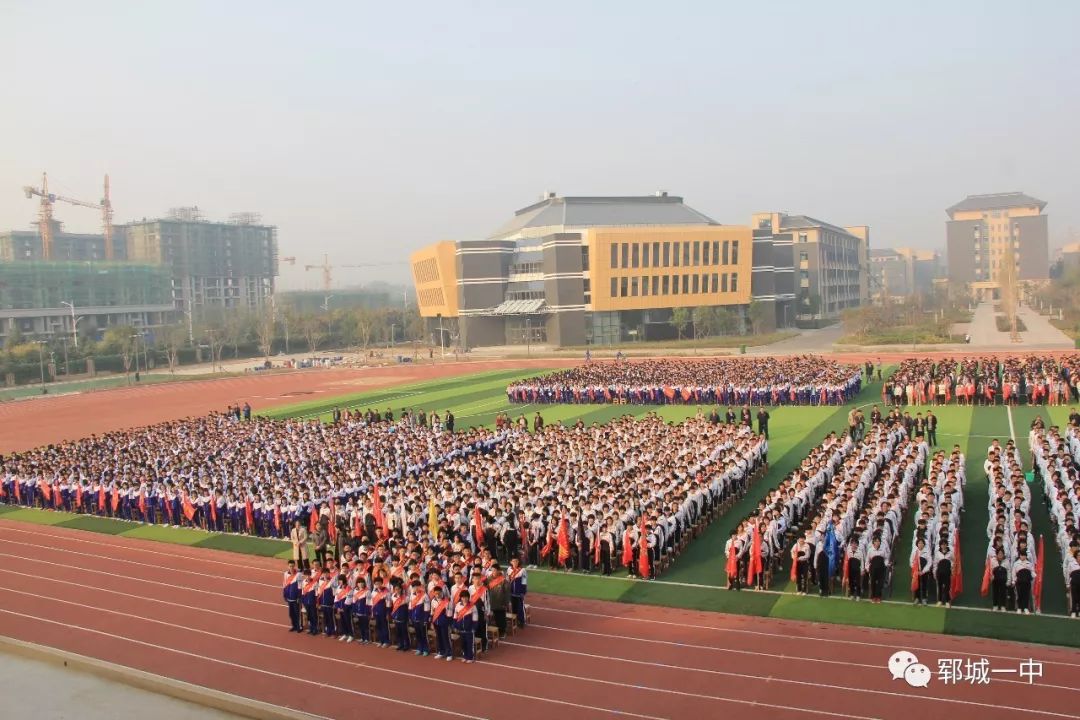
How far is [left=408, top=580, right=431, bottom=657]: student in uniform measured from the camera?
11.4 m

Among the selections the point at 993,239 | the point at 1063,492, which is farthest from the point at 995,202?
the point at 1063,492

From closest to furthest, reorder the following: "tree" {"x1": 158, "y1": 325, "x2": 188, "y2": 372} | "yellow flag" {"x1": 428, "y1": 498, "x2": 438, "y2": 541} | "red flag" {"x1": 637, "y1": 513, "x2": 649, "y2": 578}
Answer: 1. "red flag" {"x1": 637, "y1": 513, "x2": 649, "y2": 578}
2. "yellow flag" {"x1": 428, "y1": 498, "x2": 438, "y2": 541}
3. "tree" {"x1": 158, "y1": 325, "x2": 188, "y2": 372}

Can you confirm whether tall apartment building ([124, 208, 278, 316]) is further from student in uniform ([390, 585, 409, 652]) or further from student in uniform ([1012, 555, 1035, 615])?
student in uniform ([1012, 555, 1035, 615])

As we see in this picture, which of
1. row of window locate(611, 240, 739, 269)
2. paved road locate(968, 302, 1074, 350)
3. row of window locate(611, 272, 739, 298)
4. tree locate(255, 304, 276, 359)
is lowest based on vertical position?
paved road locate(968, 302, 1074, 350)

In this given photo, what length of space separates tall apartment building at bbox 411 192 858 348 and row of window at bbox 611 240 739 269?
0.08 m

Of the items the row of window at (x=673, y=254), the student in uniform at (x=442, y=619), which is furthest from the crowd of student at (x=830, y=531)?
the row of window at (x=673, y=254)

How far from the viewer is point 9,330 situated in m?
89.4

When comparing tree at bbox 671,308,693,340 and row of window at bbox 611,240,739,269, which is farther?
row of window at bbox 611,240,739,269

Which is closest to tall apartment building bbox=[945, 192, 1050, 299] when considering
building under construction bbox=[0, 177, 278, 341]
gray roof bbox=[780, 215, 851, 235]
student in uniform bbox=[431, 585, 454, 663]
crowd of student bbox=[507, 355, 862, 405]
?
gray roof bbox=[780, 215, 851, 235]

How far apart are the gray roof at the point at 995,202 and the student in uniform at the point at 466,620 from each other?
A: 15116cm

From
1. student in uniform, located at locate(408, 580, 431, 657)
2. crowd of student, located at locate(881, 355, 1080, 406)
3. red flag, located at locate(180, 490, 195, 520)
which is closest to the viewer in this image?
student in uniform, located at locate(408, 580, 431, 657)

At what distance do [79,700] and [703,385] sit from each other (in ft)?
84.5

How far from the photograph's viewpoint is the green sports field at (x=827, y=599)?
11.4 m

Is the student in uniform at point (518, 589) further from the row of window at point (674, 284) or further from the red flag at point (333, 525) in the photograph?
the row of window at point (674, 284)
